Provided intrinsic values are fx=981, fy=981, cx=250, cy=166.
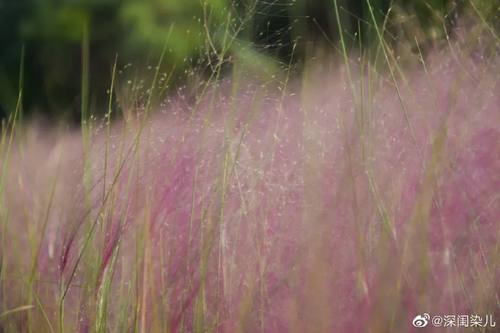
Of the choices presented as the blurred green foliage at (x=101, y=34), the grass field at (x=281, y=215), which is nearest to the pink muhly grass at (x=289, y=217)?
the grass field at (x=281, y=215)

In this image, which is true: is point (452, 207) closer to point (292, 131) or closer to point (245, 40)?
point (292, 131)

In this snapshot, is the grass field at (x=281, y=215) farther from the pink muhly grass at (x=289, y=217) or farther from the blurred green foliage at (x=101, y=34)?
the blurred green foliage at (x=101, y=34)

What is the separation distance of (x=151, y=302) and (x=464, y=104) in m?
0.54

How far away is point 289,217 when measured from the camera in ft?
4.50

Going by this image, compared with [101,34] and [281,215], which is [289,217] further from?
[101,34]

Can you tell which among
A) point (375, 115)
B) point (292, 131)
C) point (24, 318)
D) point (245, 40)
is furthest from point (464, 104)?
point (24, 318)

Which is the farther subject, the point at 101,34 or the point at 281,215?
the point at 101,34

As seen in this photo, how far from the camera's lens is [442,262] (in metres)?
1.26

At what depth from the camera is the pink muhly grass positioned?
1268 mm

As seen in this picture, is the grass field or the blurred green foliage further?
the blurred green foliage

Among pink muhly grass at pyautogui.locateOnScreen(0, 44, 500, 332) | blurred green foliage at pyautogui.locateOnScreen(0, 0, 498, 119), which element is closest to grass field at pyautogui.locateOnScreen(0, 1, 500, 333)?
pink muhly grass at pyautogui.locateOnScreen(0, 44, 500, 332)

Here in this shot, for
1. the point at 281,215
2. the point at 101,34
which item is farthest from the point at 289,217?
the point at 101,34

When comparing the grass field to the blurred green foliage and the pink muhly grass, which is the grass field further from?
the blurred green foliage

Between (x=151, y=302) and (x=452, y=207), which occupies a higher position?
(x=452, y=207)
